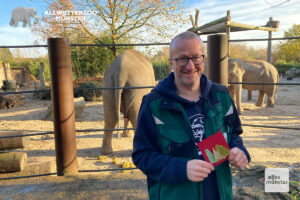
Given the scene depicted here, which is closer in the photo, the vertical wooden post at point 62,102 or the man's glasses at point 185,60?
the man's glasses at point 185,60

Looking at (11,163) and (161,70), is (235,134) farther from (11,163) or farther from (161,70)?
(161,70)

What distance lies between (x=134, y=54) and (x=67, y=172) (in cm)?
247

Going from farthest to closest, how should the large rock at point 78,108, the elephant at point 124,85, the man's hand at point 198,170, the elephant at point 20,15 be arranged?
the elephant at point 20,15 → the large rock at point 78,108 → the elephant at point 124,85 → the man's hand at point 198,170

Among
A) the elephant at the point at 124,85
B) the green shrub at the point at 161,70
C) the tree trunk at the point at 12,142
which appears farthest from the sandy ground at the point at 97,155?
the green shrub at the point at 161,70

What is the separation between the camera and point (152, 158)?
1075 millimetres

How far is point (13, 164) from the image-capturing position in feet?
8.70

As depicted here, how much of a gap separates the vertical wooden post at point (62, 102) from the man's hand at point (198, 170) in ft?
4.83

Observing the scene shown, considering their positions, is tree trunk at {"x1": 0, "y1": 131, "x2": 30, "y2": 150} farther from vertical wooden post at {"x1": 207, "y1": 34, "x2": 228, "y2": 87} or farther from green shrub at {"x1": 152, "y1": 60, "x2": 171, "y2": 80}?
green shrub at {"x1": 152, "y1": 60, "x2": 171, "y2": 80}

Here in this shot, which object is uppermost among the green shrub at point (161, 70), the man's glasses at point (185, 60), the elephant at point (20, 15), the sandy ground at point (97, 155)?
the elephant at point (20, 15)

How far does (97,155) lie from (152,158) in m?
3.32

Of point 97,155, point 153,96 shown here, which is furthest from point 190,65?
point 97,155

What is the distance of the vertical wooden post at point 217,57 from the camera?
89.8 inches

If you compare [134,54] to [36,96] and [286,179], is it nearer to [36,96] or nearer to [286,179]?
[286,179]

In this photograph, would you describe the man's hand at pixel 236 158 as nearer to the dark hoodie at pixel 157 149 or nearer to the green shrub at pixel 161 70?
the dark hoodie at pixel 157 149
